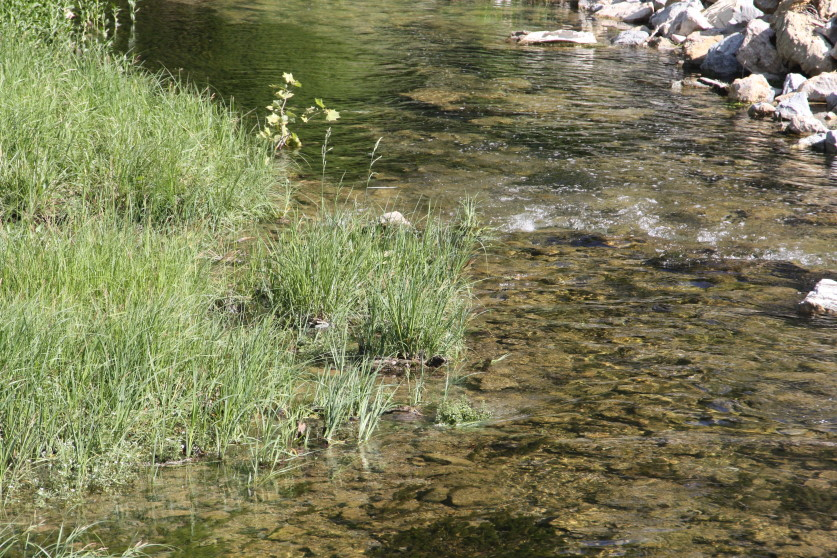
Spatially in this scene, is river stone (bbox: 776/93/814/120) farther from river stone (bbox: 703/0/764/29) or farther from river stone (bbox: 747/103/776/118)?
river stone (bbox: 703/0/764/29)

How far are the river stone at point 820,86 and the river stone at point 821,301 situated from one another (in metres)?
8.82

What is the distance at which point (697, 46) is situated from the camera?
17438 mm

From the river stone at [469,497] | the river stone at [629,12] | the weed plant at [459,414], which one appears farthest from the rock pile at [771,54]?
the river stone at [469,497]

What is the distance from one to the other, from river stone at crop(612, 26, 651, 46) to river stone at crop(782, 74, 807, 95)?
6535mm

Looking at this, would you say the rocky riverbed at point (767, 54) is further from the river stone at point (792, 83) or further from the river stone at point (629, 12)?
the river stone at point (629, 12)

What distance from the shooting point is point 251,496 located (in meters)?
3.49

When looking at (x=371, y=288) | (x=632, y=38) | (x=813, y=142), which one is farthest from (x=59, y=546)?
(x=632, y=38)

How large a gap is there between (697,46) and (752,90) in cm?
415

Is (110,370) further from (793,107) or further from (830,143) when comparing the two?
(793,107)

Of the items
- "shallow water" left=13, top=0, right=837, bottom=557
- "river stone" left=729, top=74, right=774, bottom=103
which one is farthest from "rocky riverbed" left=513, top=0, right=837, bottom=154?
"shallow water" left=13, top=0, right=837, bottom=557

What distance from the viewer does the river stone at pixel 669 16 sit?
21.0m

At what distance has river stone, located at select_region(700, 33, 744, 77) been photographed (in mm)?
16594

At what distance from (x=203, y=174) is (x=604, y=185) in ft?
14.1

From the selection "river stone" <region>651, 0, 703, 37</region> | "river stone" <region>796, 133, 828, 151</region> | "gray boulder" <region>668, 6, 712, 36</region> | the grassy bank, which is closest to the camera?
the grassy bank
